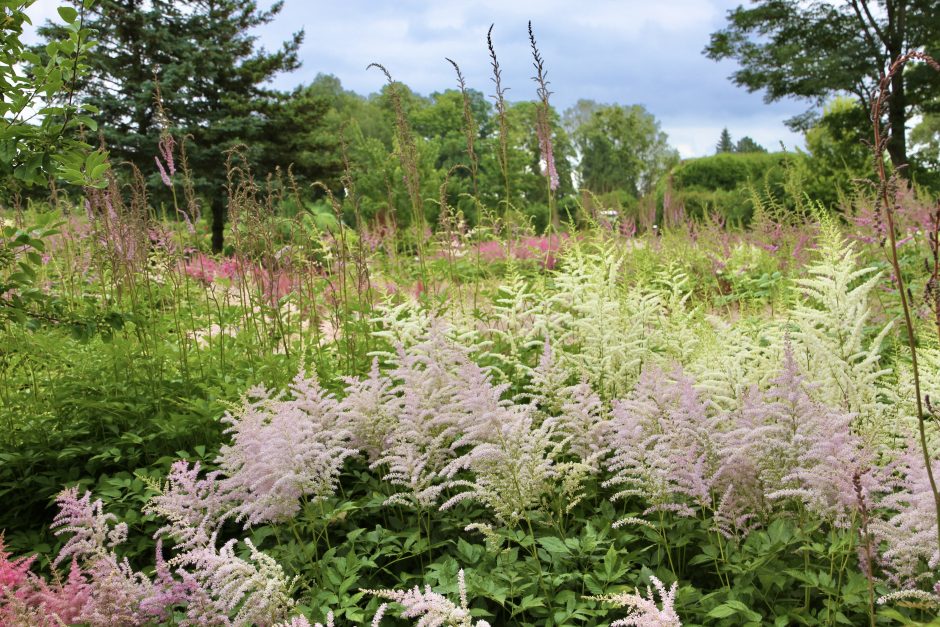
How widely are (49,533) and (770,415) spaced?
3642 mm

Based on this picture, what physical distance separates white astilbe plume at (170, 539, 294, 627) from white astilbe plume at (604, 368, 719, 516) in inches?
49.7

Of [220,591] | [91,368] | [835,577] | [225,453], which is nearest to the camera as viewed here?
[220,591]

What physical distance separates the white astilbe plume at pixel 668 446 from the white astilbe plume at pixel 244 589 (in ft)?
4.14

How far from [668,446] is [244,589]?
62.1 inches

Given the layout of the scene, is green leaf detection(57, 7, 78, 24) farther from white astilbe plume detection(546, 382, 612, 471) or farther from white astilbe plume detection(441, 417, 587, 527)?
white astilbe plume detection(546, 382, 612, 471)

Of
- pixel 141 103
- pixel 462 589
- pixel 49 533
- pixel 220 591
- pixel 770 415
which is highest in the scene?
pixel 141 103

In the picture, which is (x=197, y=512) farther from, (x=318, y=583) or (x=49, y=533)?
(x=49, y=533)

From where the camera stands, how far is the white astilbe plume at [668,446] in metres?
2.60

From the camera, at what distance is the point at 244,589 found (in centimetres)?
215

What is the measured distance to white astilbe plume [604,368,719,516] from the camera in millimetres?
2600

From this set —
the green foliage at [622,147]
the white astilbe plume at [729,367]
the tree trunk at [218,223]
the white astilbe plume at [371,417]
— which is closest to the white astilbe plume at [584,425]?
the white astilbe plume at [729,367]

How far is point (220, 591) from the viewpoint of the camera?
227 centimetres

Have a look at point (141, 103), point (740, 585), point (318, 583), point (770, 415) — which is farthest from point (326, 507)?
point (141, 103)

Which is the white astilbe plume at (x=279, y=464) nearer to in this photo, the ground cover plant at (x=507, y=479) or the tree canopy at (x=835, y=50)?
the ground cover plant at (x=507, y=479)
